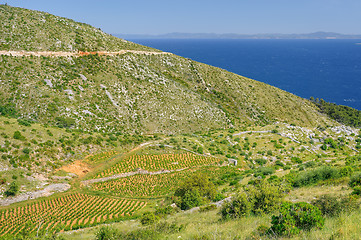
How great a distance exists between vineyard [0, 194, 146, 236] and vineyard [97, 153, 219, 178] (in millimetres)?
7058

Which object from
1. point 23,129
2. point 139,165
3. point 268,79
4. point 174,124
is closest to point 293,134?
point 174,124

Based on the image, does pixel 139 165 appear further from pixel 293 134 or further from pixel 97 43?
pixel 97 43

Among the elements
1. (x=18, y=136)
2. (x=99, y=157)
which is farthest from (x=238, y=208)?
(x=18, y=136)

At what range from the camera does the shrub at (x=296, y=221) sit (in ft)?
34.9

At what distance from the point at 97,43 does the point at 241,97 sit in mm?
60828

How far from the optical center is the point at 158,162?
42.6 metres

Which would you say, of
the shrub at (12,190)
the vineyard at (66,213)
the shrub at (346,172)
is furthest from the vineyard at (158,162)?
the shrub at (346,172)

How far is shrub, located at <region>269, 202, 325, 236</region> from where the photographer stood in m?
10.6

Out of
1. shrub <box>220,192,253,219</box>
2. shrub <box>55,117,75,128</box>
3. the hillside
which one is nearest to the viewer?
shrub <box>220,192,253,219</box>

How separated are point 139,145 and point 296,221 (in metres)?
40.4

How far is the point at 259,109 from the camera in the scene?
85938 mm

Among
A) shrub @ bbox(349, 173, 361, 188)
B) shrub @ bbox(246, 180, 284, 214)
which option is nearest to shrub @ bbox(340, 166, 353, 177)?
shrub @ bbox(349, 173, 361, 188)

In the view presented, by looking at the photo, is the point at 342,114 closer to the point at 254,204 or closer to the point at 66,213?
the point at 254,204

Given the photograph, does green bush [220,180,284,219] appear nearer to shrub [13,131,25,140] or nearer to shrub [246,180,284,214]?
shrub [246,180,284,214]
